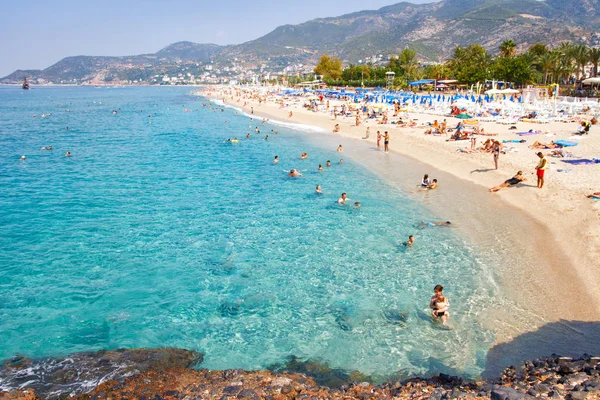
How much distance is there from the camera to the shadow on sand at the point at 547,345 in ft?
23.2

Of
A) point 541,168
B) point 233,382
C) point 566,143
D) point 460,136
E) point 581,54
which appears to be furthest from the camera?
point 581,54

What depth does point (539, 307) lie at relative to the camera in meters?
8.62

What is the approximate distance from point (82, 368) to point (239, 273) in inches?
184

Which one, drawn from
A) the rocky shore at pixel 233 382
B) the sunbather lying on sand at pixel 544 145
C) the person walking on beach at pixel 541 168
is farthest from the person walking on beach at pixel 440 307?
the sunbather lying on sand at pixel 544 145

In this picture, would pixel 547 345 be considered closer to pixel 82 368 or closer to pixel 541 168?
pixel 82 368

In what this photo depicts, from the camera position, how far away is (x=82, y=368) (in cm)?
716

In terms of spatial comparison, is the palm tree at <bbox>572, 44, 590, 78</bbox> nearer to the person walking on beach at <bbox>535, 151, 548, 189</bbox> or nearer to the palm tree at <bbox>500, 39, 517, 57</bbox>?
the palm tree at <bbox>500, 39, 517, 57</bbox>

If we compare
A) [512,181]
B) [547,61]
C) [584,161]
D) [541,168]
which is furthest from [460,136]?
[547,61]

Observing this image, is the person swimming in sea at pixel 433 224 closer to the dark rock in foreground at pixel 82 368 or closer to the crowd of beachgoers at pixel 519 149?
the crowd of beachgoers at pixel 519 149

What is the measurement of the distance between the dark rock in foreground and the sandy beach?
6.64 m

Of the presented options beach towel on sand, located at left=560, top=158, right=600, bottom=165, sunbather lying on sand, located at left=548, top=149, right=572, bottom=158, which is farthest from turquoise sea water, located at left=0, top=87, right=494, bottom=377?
sunbather lying on sand, located at left=548, top=149, right=572, bottom=158

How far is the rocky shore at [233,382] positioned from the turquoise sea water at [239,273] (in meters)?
0.58

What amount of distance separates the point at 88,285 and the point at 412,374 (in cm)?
865

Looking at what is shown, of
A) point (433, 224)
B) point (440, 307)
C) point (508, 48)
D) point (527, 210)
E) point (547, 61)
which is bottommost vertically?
point (440, 307)
